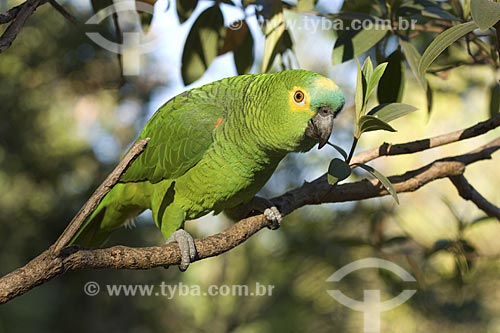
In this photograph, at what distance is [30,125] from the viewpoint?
7.50 ft

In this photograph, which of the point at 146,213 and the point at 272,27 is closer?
the point at 272,27

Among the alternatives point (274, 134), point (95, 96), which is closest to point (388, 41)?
point (274, 134)

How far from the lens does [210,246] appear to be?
3.19 ft

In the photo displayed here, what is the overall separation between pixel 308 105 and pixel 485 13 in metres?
0.35

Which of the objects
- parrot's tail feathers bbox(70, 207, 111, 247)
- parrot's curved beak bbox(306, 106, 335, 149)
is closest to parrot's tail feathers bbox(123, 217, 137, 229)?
parrot's tail feathers bbox(70, 207, 111, 247)

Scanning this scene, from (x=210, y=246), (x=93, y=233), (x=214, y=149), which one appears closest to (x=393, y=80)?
(x=214, y=149)

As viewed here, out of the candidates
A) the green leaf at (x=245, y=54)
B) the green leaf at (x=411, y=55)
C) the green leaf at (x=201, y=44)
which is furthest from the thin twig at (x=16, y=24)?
the green leaf at (x=411, y=55)

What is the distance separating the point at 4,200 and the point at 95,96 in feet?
1.82

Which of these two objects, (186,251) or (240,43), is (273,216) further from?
(240,43)

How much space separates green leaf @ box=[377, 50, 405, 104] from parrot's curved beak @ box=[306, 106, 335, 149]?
263mm

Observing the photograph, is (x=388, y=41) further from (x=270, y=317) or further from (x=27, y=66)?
(x=27, y=66)

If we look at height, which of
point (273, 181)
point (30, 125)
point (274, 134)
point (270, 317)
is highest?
point (274, 134)

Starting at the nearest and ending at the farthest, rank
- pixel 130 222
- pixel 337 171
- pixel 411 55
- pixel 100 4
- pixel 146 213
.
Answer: pixel 337 171 < pixel 411 55 < pixel 100 4 < pixel 130 222 < pixel 146 213

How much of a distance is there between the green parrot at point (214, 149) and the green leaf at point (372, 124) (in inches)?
5.6
